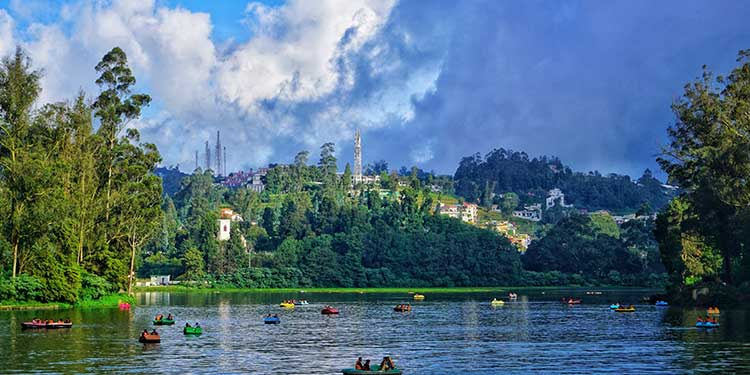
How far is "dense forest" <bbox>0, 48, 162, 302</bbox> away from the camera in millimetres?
114438

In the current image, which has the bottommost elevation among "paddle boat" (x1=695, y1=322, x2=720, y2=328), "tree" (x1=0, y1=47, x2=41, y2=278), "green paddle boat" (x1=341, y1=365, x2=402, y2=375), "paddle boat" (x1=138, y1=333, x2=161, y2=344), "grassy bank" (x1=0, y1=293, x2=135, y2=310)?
"green paddle boat" (x1=341, y1=365, x2=402, y2=375)

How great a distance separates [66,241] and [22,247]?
719 cm

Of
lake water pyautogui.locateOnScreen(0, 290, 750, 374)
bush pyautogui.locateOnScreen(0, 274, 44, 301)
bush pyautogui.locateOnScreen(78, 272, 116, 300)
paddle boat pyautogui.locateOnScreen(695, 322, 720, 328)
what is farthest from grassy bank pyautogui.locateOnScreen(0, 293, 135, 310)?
paddle boat pyautogui.locateOnScreen(695, 322, 720, 328)

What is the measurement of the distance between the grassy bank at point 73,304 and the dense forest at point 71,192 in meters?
0.76

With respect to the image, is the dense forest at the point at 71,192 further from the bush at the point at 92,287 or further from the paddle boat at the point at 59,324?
the paddle boat at the point at 59,324

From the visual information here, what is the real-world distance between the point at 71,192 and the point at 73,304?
15025mm

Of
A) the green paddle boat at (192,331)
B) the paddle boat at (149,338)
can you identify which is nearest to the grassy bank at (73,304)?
the green paddle boat at (192,331)

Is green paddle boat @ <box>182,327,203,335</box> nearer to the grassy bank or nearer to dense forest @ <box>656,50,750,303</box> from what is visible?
the grassy bank

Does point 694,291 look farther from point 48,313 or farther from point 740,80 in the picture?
point 48,313

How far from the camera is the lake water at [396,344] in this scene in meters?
64.6

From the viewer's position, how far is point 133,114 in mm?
145000

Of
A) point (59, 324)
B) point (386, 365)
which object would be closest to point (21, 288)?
point (59, 324)

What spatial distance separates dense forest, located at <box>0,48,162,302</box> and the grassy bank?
0.76m

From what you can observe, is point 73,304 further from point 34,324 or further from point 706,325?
point 706,325
